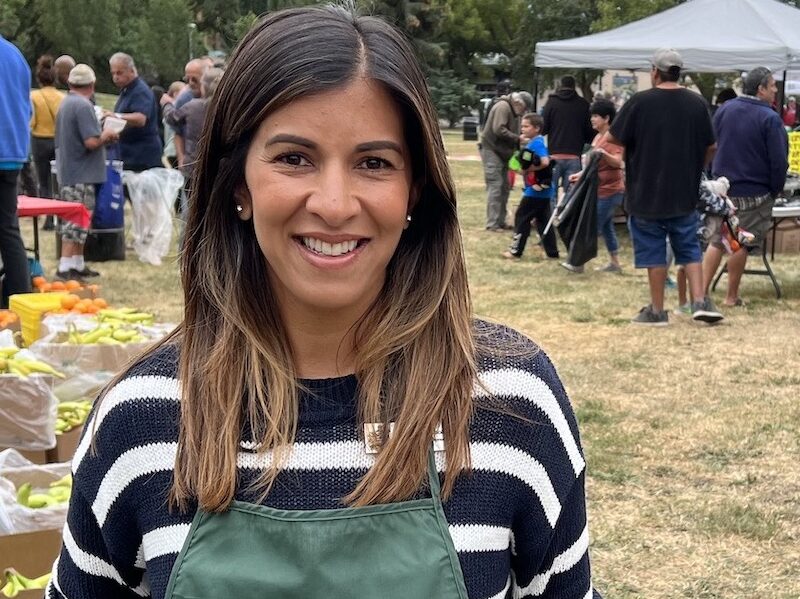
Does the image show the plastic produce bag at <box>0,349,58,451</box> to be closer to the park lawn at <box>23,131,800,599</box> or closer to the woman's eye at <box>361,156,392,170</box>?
the park lawn at <box>23,131,800,599</box>

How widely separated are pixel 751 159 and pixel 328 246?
809 cm

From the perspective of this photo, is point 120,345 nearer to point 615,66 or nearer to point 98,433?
point 98,433

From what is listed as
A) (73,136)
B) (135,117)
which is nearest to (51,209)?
(73,136)

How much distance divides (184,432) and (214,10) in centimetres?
5312

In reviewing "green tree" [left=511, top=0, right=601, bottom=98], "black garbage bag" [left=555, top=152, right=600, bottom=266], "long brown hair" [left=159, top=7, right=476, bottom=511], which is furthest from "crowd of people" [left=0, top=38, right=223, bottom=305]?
"green tree" [left=511, top=0, right=601, bottom=98]

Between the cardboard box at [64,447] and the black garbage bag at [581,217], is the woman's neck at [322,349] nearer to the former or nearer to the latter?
the cardboard box at [64,447]

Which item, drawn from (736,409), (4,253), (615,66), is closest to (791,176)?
(615,66)

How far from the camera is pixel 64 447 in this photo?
403 centimetres

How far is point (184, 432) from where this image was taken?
4.87 feet

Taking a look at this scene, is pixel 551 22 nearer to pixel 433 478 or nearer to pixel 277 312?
pixel 277 312

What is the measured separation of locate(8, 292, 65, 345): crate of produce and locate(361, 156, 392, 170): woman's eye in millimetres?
4450

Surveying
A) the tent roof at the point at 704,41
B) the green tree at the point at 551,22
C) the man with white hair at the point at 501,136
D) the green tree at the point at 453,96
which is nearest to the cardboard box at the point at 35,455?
the man with white hair at the point at 501,136

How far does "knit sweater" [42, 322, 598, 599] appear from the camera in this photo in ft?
4.73

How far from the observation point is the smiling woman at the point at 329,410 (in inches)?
54.7
